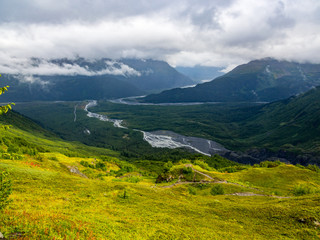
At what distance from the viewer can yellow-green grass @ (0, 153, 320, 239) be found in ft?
73.1

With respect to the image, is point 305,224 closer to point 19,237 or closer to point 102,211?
point 102,211

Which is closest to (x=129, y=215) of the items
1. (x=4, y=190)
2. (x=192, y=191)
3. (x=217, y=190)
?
(x=4, y=190)

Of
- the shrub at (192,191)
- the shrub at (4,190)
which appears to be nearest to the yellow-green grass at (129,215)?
the shrub at (4,190)

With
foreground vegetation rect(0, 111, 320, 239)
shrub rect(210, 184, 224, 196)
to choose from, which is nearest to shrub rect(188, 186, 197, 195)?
shrub rect(210, 184, 224, 196)

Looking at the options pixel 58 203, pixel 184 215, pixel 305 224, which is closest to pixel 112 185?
pixel 58 203

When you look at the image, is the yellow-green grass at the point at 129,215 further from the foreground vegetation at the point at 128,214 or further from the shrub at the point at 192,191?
the shrub at the point at 192,191

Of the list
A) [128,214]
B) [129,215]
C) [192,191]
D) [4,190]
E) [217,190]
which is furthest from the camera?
[217,190]

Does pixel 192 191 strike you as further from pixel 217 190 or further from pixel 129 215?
pixel 129 215

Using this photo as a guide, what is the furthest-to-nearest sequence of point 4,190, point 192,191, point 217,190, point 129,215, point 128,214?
point 217,190
point 192,191
point 128,214
point 129,215
point 4,190

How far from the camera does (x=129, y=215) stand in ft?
98.3

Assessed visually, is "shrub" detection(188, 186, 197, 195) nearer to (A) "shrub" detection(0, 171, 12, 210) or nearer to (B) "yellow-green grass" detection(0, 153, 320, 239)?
(B) "yellow-green grass" detection(0, 153, 320, 239)

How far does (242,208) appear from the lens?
3481cm

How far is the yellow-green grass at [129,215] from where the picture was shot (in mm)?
22281

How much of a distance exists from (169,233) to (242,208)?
52.2ft
